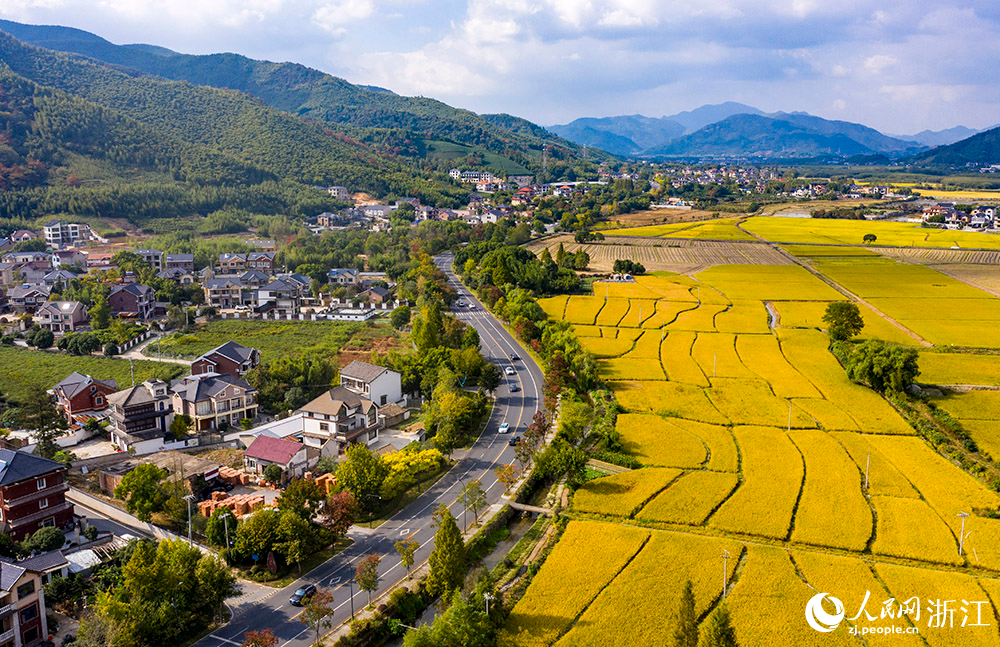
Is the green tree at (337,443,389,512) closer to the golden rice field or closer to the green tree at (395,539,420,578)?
the green tree at (395,539,420,578)

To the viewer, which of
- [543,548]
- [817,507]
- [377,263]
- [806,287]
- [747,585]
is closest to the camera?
[747,585]

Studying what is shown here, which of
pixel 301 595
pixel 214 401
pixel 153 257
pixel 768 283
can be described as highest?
pixel 153 257

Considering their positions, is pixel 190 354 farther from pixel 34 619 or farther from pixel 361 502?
pixel 34 619

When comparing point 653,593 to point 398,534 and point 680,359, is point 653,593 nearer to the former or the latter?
point 398,534

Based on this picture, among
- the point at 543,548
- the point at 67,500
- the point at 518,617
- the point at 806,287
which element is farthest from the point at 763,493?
the point at 806,287

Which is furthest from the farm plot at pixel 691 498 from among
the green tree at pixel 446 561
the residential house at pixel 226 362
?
the residential house at pixel 226 362

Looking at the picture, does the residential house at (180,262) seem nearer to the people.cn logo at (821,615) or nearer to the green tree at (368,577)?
the green tree at (368,577)

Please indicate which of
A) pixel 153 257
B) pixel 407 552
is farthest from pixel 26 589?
pixel 153 257
